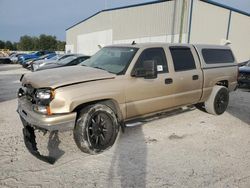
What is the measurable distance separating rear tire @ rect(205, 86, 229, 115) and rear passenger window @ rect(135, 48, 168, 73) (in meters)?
2.01

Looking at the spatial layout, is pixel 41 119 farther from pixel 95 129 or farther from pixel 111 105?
pixel 111 105

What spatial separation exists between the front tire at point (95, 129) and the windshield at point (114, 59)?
2.65 ft

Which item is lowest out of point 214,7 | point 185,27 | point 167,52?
point 167,52

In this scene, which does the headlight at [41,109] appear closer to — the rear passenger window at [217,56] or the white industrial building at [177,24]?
the rear passenger window at [217,56]

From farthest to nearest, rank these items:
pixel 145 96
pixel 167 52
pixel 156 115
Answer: pixel 156 115
pixel 167 52
pixel 145 96

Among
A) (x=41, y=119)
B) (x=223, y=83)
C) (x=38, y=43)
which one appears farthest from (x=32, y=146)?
(x=38, y=43)

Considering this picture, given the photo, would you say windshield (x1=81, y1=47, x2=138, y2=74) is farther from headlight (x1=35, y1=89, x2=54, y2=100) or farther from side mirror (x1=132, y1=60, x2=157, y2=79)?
headlight (x1=35, y1=89, x2=54, y2=100)

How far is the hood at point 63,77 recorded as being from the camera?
363 centimetres

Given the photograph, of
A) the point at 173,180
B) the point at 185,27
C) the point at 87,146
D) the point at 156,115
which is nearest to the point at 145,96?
the point at 156,115

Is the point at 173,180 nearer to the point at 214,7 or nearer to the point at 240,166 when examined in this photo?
the point at 240,166

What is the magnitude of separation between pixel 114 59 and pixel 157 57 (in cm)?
89

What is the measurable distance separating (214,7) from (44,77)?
812 inches

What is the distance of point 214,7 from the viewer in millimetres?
20797

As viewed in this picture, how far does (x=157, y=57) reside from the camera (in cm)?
486
